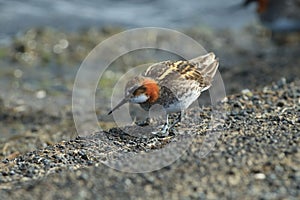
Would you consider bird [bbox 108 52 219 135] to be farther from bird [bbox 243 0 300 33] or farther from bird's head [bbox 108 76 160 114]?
bird [bbox 243 0 300 33]

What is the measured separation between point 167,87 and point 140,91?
0.40m

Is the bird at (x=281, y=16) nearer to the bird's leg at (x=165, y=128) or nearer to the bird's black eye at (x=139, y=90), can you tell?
the bird's leg at (x=165, y=128)

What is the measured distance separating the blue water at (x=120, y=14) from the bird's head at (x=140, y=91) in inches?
377

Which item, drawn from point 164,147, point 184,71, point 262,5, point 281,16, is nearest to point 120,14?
point 262,5

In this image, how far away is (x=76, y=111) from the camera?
37.2 feet

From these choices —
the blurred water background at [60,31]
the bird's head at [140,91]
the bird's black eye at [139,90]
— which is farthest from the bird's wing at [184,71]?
the blurred water background at [60,31]

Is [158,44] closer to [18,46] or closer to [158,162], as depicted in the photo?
[18,46]

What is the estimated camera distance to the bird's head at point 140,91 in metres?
7.36

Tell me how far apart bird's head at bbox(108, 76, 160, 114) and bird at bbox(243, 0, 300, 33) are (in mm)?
10241

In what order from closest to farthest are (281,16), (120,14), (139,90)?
(139,90)
(281,16)
(120,14)

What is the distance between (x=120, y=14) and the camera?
18.2 m

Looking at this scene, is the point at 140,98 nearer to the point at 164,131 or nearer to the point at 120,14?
the point at 164,131

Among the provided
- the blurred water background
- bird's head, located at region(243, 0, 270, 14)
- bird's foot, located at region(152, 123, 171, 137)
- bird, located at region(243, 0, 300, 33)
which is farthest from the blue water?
bird's foot, located at region(152, 123, 171, 137)

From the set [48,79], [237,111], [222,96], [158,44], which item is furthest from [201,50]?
[237,111]
